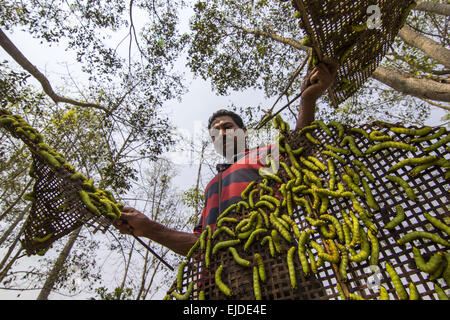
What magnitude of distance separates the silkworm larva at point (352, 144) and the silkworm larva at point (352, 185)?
0.15 m

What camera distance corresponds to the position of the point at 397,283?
830 mm

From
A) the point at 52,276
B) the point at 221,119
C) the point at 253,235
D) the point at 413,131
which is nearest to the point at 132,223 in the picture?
the point at 253,235

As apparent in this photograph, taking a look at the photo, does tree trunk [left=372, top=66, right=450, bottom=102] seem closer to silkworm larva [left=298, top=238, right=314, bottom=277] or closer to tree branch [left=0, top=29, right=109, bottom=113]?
silkworm larva [left=298, top=238, right=314, bottom=277]

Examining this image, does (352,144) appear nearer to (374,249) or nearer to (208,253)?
(374,249)

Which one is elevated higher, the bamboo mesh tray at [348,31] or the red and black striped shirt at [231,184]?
the bamboo mesh tray at [348,31]

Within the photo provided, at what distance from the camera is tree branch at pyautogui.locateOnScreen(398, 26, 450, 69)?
148 inches

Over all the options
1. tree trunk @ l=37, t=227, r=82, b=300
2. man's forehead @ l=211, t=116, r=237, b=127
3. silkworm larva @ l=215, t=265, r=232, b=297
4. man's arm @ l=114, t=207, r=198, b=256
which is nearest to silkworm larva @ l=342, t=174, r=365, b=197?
silkworm larva @ l=215, t=265, r=232, b=297

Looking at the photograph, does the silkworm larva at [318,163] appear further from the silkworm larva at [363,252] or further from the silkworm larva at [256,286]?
the silkworm larva at [256,286]

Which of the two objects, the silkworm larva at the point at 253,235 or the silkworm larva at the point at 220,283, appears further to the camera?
the silkworm larva at the point at 253,235

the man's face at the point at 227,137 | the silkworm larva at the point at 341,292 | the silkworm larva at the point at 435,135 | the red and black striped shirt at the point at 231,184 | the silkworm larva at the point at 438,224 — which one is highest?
the man's face at the point at 227,137

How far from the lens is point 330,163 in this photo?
4.08 ft

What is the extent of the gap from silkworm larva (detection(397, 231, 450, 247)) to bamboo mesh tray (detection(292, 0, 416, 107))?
118 centimetres

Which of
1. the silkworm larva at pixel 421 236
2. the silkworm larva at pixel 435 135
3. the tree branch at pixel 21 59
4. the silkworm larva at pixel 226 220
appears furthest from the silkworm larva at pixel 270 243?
the tree branch at pixel 21 59

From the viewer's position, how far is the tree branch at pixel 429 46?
3.76 metres
